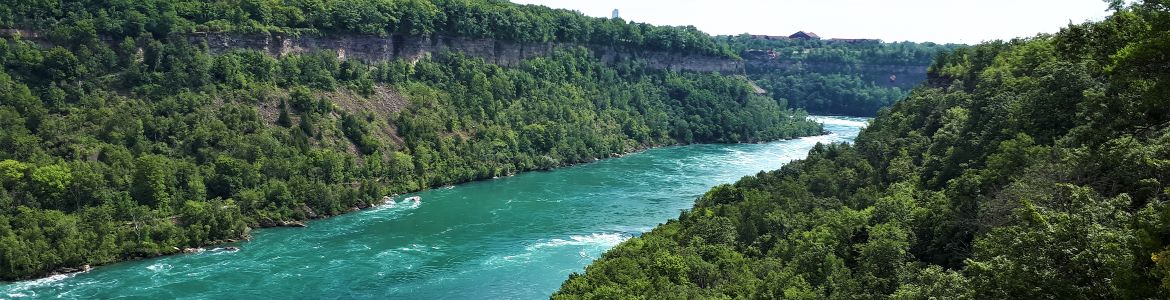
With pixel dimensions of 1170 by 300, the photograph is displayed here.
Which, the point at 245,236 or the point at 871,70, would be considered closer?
the point at 245,236

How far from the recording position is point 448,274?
4156cm

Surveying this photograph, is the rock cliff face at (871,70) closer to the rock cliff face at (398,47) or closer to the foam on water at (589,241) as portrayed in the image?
the rock cliff face at (398,47)

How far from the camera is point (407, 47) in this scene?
7838cm

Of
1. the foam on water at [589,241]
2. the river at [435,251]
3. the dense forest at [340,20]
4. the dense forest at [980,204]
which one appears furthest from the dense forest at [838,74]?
the foam on water at [589,241]

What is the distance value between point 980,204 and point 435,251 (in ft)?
87.9

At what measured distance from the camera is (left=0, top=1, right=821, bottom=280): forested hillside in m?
44.2

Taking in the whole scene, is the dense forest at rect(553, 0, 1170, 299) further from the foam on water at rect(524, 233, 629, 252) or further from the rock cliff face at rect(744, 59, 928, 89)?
the rock cliff face at rect(744, 59, 928, 89)

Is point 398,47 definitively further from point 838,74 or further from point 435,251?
point 838,74

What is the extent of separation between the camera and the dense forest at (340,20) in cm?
5616

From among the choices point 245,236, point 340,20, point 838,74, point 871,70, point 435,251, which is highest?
point 340,20

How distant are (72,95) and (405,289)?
84.0 feet

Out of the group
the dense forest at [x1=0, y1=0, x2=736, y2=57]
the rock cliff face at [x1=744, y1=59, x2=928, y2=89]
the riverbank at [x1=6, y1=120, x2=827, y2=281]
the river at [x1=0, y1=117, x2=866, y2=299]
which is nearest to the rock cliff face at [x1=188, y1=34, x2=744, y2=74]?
the dense forest at [x1=0, y1=0, x2=736, y2=57]

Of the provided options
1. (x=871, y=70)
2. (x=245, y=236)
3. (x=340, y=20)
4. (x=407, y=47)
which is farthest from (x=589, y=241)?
(x=871, y=70)

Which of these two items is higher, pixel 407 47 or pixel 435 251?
pixel 407 47
